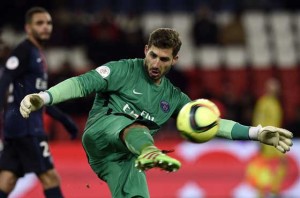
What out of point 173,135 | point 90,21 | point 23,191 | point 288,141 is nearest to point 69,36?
point 90,21

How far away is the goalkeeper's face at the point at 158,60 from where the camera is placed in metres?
6.01

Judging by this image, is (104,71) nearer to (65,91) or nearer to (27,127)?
(65,91)

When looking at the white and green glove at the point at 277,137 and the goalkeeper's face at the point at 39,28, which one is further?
the goalkeeper's face at the point at 39,28

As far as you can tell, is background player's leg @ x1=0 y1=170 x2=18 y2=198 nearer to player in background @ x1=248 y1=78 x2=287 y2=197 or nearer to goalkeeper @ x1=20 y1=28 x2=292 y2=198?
goalkeeper @ x1=20 y1=28 x2=292 y2=198

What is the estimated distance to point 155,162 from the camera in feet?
17.5

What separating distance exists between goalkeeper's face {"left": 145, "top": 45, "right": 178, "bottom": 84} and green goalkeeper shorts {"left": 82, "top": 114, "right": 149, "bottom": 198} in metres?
0.40

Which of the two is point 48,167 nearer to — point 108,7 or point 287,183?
point 287,183

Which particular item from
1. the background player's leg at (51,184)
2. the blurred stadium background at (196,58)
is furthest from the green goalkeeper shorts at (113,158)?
the blurred stadium background at (196,58)

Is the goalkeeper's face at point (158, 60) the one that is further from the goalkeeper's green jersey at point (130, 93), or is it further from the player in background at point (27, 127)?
the player in background at point (27, 127)

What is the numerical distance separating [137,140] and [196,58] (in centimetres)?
1027

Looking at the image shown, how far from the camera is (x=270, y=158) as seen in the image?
41.3 ft

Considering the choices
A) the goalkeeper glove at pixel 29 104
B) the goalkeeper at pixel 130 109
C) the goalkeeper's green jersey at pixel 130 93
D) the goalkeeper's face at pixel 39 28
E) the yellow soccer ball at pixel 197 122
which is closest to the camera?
the goalkeeper glove at pixel 29 104

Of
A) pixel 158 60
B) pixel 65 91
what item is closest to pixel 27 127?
pixel 65 91

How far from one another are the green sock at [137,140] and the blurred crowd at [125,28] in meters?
7.50
